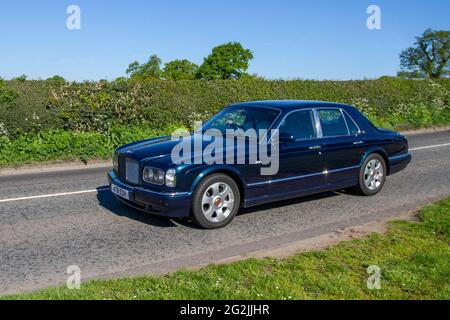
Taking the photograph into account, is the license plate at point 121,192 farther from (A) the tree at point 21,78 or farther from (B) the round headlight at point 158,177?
(A) the tree at point 21,78

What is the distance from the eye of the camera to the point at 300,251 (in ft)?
17.3

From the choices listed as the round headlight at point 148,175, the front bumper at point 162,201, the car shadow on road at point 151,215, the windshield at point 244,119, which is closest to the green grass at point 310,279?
the front bumper at point 162,201

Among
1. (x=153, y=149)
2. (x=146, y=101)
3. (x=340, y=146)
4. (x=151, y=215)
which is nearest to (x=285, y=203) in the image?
(x=340, y=146)

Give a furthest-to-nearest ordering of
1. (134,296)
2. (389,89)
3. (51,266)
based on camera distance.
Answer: (389,89) → (51,266) → (134,296)

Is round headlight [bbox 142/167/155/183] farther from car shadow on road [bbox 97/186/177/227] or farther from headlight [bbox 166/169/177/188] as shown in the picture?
car shadow on road [bbox 97/186/177/227]

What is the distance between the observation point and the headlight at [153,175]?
232 inches

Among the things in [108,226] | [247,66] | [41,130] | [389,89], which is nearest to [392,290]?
[108,226]

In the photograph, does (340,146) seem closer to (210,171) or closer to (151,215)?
(210,171)

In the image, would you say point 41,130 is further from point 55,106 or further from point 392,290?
point 392,290

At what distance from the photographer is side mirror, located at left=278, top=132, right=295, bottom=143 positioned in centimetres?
651

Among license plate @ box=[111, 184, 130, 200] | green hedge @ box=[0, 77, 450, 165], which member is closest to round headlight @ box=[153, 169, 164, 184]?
license plate @ box=[111, 184, 130, 200]

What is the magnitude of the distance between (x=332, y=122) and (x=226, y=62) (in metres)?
68.7

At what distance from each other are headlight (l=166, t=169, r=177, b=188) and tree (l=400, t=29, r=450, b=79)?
240 ft
